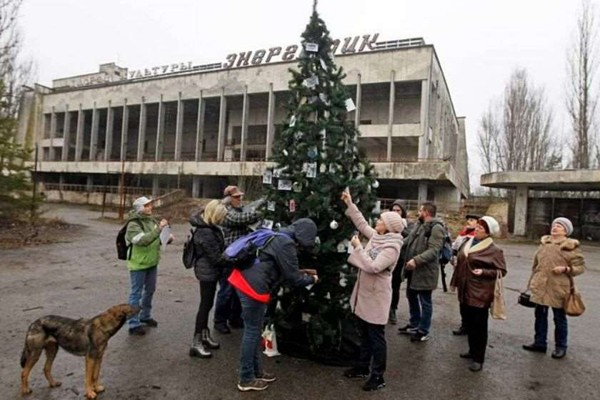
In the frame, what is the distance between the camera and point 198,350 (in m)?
4.58

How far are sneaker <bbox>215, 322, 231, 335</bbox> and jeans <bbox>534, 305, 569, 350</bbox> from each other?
4.07m

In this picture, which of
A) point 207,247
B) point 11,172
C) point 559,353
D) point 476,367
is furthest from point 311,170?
point 11,172

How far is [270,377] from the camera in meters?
4.02

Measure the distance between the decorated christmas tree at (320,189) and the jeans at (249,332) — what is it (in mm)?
856

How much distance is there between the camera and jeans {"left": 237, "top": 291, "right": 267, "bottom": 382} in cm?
368

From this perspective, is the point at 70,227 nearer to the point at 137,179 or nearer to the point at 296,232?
the point at 296,232

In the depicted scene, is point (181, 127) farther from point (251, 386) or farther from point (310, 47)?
point (251, 386)

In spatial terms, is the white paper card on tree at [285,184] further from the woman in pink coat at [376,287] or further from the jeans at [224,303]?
the jeans at [224,303]

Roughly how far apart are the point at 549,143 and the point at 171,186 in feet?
117

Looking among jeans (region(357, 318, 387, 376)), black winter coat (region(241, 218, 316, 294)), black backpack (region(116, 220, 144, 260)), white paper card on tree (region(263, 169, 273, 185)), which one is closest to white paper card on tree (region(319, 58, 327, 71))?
white paper card on tree (region(263, 169, 273, 185))

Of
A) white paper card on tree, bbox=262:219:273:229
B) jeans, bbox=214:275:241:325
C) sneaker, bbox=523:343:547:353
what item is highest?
white paper card on tree, bbox=262:219:273:229

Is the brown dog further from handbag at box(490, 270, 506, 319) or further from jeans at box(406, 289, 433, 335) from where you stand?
handbag at box(490, 270, 506, 319)

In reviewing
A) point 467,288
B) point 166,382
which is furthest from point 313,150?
point 166,382

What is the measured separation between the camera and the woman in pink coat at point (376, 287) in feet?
12.9
